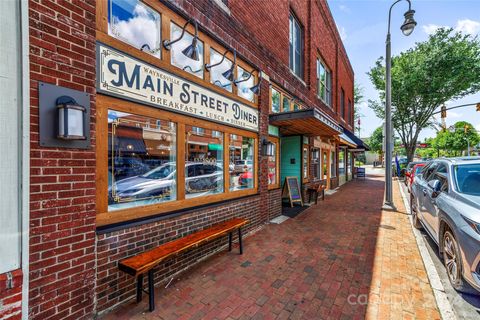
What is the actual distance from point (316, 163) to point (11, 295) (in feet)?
32.3

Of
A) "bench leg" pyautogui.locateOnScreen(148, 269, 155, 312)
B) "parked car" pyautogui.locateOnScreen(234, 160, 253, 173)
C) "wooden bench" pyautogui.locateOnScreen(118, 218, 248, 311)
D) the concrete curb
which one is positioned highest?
"parked car" pyautogui.locateOnScreen(234, 160, 253, 173)

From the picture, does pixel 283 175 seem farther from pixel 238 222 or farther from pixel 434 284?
pixel 434 284

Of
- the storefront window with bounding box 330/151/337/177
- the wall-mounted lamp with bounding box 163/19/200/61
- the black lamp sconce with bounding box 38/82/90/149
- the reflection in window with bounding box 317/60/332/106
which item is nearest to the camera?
the black lamp sconce with bounding box 38/82/90/149

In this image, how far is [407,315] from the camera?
8.40 ft

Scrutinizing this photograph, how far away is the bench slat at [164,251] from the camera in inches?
99.8

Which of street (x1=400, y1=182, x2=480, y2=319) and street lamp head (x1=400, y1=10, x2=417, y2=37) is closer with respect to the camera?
street (x1=400, y1=182, x2=480, y2=319)

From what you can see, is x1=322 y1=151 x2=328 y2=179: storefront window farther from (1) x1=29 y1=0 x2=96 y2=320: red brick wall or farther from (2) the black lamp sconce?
(2) the black lamp sconce

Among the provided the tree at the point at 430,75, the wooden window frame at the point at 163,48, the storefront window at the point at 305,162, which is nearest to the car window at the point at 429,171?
the storefront window at the point at 305,162

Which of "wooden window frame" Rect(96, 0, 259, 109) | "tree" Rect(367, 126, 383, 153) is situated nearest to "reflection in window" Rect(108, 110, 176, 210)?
"wooden window frame" Rect(96, 0, 259, 109)

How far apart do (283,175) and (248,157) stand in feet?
12.0

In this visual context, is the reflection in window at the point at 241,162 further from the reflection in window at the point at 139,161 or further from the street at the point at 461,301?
the street at the point at 461,301

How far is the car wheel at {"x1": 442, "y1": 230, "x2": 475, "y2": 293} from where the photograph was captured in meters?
2.91

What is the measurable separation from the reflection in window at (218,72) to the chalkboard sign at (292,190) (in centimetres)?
452

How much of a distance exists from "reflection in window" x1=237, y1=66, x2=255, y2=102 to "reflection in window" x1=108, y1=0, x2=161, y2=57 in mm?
2191
